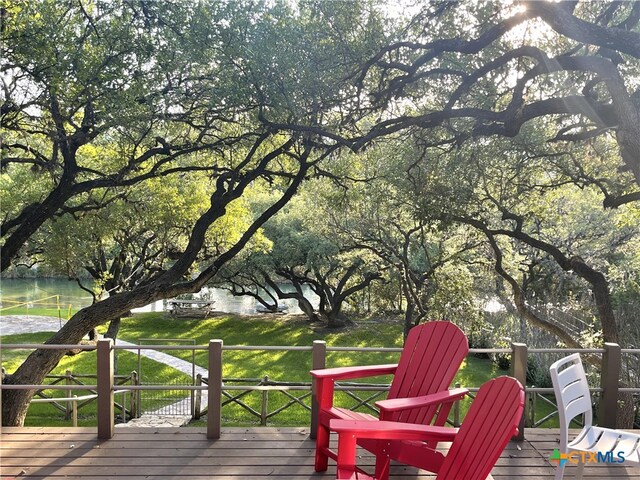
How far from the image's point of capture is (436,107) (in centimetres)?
716

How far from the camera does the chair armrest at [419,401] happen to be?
2891 millimetres

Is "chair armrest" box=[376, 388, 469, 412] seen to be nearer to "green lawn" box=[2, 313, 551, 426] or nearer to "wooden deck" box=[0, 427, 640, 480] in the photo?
"wooden deck" box=[0, 427, 640, 480]

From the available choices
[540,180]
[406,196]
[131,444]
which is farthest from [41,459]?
[540,180]

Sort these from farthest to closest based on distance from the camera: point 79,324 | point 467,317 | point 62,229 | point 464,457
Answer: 1. point 467,317
2. point 62,229
3. point 79,324
4. point 464,457

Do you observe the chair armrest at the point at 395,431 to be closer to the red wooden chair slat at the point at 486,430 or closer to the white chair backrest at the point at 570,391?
the red wooden chair slat at the point at 486,430

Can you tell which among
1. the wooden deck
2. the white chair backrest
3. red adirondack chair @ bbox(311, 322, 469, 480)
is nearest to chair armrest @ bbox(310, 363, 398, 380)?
red adirondack chair @ bbox(311, 322, 469, 480)

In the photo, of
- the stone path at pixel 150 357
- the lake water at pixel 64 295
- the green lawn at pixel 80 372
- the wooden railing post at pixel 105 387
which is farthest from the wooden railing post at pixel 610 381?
the lake water at pixel 64 295

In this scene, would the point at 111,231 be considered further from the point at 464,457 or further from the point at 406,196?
the point at 464,457

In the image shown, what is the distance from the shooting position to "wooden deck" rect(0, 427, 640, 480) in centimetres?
348

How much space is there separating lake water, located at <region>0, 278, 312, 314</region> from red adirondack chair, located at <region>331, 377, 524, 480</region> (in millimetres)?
21318

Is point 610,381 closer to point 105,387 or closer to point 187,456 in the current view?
point 187,456

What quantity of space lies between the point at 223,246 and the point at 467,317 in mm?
5699

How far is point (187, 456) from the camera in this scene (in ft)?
12.2

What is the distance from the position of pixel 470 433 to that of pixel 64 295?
2510 centimetres
